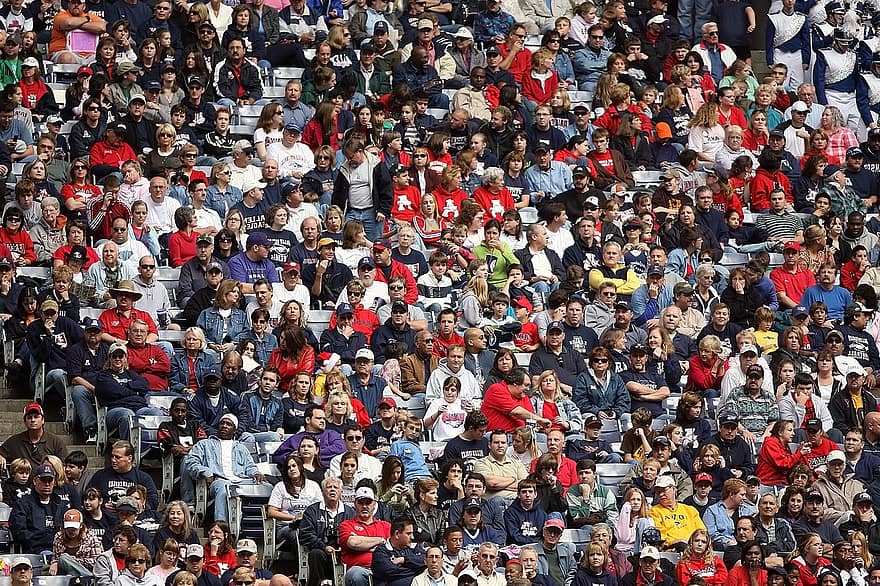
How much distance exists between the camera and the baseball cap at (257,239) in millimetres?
18942

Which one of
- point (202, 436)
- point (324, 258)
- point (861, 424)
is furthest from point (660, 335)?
point (202, 436)

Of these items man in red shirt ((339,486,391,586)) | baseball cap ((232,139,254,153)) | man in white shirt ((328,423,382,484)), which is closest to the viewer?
man in red shirt ((339,486,391,586))

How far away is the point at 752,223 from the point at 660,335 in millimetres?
3097

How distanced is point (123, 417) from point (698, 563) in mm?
4682

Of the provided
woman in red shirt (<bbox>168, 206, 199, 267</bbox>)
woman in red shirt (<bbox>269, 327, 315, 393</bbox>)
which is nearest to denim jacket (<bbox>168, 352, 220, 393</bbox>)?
woman in red shirt (<bbox>269, 327, 315, 393</bbox>)

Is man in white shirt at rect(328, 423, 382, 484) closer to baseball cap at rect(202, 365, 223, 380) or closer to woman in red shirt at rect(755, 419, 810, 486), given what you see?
baseball cap at rect(202, 365, 223, 380)

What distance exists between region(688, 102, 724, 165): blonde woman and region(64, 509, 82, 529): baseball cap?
9252mm

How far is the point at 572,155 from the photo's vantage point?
71.8 ft

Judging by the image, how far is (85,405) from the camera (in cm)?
1700

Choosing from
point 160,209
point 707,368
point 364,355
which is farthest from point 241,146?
point 707,368

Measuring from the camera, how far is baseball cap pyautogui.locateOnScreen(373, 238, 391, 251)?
19188mm

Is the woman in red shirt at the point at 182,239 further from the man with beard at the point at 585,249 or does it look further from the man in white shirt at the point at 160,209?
the man with beard at the point at 585,249

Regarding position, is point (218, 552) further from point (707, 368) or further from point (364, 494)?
point (707, 368)

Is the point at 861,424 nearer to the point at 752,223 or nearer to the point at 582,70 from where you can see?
the point at 752,223
